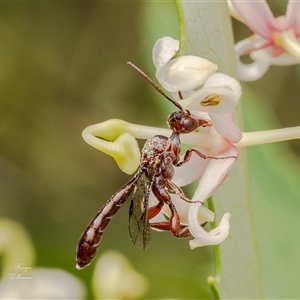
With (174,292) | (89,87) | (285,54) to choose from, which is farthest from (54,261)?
(285,54)

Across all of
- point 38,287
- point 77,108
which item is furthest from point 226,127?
point 77,108

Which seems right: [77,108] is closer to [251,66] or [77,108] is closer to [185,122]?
[251,66]

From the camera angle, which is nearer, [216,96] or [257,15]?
[216,96]

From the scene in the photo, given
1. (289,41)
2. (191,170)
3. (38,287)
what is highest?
(289,41)

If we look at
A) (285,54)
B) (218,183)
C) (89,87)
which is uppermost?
(89,87)

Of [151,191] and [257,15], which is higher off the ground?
[257,15]

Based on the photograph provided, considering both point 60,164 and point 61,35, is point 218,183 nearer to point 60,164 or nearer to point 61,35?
point 60,164
